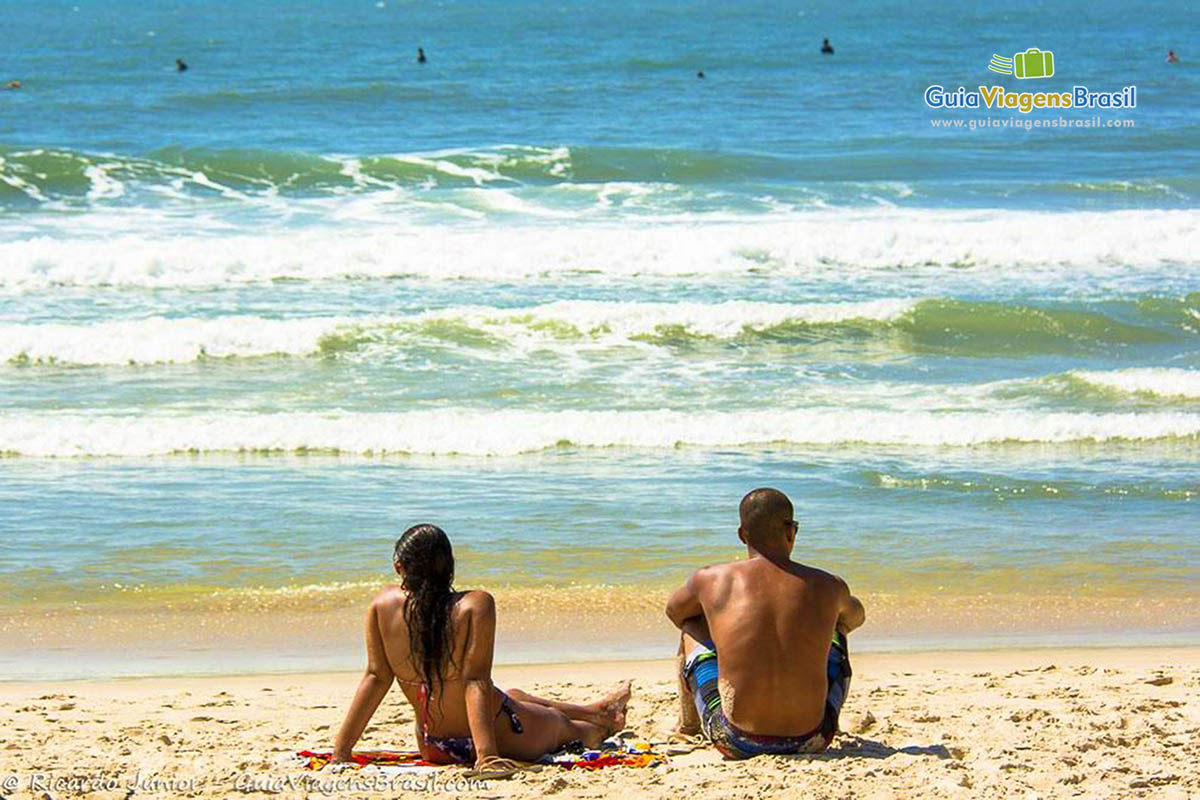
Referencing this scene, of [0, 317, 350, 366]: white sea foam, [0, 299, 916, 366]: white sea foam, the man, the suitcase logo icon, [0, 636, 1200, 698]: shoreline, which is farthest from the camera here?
the suitcase logo icon

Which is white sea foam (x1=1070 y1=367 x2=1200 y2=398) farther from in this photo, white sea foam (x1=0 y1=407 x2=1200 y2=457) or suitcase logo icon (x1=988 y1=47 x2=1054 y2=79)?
suitcase logo icon (x1=988 y1=47 x2=1054 y2=79)

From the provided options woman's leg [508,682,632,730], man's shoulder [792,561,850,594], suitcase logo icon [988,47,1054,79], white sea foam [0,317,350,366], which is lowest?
Result: woman's leg [508,682,632,730]

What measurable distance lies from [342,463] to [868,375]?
521 cm

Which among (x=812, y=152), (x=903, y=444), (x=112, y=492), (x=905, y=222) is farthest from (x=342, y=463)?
(x=812, y=152)

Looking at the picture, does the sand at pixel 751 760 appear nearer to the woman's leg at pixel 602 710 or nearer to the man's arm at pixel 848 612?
the woman's leg at pixel 602 710

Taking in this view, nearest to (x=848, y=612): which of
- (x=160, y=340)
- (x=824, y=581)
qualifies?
(x=824, y=581)

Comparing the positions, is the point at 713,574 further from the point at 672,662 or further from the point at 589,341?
the point at 589,341

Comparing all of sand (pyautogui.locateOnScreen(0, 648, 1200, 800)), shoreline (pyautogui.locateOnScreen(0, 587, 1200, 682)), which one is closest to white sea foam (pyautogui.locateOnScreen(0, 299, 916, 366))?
shoreline (pyautogui.locateOnScreen(0, 587, 1200, 682))

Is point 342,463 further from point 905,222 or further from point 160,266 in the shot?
point 905,222

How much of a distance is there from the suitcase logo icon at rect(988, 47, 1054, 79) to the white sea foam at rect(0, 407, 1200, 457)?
37491 mm

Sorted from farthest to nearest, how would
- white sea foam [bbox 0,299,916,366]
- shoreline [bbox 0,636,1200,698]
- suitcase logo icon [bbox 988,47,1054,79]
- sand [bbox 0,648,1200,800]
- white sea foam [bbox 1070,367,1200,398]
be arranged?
suitcase logo icon [bbox 988,47,1054,79] < white sea foam [bbox 0,299,916,366] < white sea foam [bbox 1070,367,1200,398] < shoreline [bbox 0,636,1200,698] < sand [bbox 0,648,1200,800]

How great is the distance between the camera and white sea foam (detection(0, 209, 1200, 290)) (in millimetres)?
18328

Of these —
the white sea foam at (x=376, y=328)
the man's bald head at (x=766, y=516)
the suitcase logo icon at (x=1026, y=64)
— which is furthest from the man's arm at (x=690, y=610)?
the suitcase logo icon at (x=1026, y=64)

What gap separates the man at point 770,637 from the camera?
506cm
